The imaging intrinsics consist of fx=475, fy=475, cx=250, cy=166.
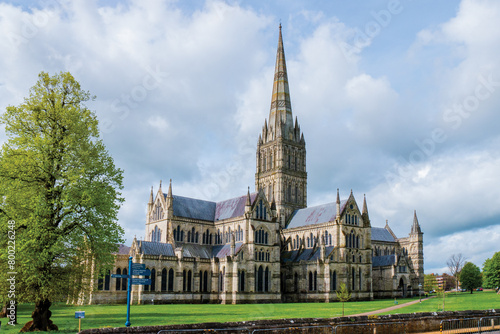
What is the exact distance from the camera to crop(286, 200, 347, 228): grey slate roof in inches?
3120

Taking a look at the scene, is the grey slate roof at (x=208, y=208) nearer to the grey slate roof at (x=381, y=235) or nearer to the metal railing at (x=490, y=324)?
the grey slate roof at (x=381, y=235)

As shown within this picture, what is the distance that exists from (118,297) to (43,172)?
38459mm

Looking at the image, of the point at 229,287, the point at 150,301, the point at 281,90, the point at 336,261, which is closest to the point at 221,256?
the point at 229,287

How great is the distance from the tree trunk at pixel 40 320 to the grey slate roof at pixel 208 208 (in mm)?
46896

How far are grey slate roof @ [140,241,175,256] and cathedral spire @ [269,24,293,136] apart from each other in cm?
3802

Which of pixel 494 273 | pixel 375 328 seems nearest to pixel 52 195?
pixel 375 328

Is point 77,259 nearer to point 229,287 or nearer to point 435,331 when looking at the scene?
point 435,331

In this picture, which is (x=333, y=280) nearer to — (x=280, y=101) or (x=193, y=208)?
(x=193, y=208)

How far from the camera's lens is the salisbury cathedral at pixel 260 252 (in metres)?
66.1

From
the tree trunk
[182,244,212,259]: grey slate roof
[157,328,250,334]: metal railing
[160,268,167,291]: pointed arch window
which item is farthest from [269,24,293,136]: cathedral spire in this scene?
[157,328,250,334]: metal railing

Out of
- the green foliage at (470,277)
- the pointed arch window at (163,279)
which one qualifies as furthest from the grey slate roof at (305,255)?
the green foliage at (470,277)

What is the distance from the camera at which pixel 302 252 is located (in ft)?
260

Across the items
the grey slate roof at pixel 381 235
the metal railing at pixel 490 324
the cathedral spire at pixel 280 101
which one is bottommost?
the metal railing at pixel 490 324

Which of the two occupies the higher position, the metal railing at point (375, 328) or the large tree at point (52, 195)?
the large tree at point (52, 195)
